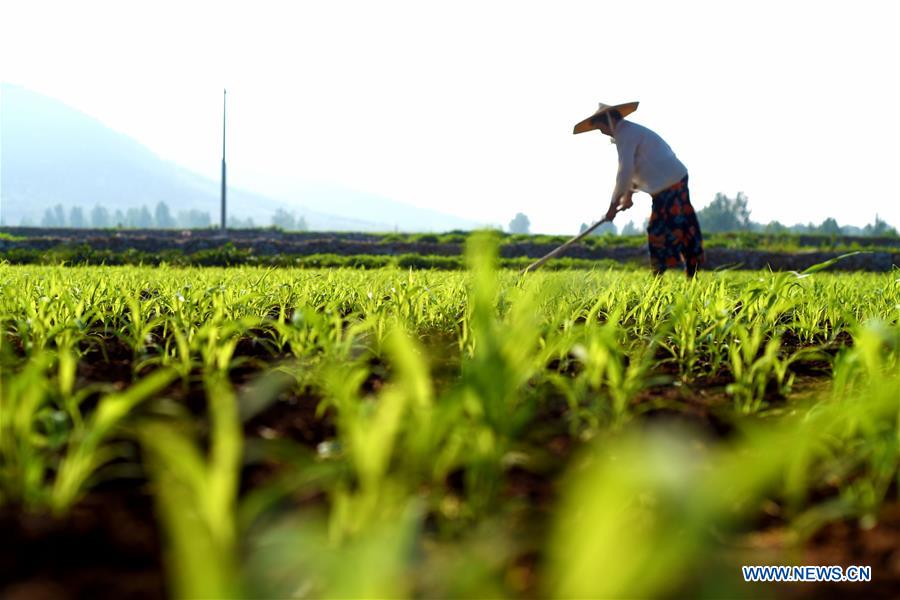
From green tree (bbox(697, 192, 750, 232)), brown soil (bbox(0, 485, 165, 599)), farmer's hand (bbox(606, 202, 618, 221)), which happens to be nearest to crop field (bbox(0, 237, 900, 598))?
brown soil (bbox(0, 485, 165, 599))

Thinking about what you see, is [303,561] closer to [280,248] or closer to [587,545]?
[587,545]

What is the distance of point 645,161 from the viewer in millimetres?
5730

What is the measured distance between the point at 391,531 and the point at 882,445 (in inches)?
37.2

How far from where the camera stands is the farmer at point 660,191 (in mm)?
5703

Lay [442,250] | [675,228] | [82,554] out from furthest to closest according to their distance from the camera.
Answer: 1. [442,250]
2. [675,228]
3. [82,554]

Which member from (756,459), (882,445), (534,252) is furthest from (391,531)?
(534,252)

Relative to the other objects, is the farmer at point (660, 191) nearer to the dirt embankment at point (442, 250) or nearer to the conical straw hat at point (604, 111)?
the conical straw hat at point (604, 111)

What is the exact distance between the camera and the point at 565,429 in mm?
1520

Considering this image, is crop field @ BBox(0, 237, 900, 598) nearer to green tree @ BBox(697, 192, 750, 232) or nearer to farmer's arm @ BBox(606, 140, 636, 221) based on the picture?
farmer's arm @ BBox(606, 140, 636, 221)

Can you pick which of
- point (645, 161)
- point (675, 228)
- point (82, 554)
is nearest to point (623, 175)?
point (645, 161)

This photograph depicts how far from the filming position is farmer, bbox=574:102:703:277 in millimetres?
5703

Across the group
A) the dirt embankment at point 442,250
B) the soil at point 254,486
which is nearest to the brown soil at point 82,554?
the soil at point 254,486

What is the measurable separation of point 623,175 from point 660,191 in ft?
1.21

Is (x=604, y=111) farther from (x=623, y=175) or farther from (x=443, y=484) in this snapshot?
(x=443, y=484)
